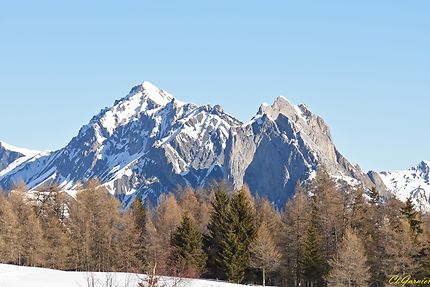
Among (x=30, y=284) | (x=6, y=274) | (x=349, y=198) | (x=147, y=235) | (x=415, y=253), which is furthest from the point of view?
(x=147, y=235)

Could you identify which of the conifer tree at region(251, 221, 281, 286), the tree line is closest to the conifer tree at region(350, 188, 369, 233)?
the tree line

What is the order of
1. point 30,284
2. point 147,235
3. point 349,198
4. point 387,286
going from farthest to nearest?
point 147,235 < point 349,198 < point 387,286 < point 30,284

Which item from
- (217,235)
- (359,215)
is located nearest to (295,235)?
(359,215)

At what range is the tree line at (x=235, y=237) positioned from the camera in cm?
6783

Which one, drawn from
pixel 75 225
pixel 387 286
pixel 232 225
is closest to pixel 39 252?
pixel 75 225

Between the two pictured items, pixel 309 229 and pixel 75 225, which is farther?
pixel 75 225

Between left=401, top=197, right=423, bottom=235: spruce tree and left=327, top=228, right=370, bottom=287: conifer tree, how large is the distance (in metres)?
10.6

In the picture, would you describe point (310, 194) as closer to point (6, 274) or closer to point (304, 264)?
point (304, 264)

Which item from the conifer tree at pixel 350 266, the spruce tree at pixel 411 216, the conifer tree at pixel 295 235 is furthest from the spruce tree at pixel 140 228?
the spruce tree at pixel 411 216

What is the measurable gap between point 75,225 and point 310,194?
3353 centimetres

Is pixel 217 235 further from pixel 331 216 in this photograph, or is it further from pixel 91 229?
pixel 91 229

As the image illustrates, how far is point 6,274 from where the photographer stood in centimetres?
5356

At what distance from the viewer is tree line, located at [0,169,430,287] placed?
6783cm

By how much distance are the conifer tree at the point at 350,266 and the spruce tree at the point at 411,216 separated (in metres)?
10.6
